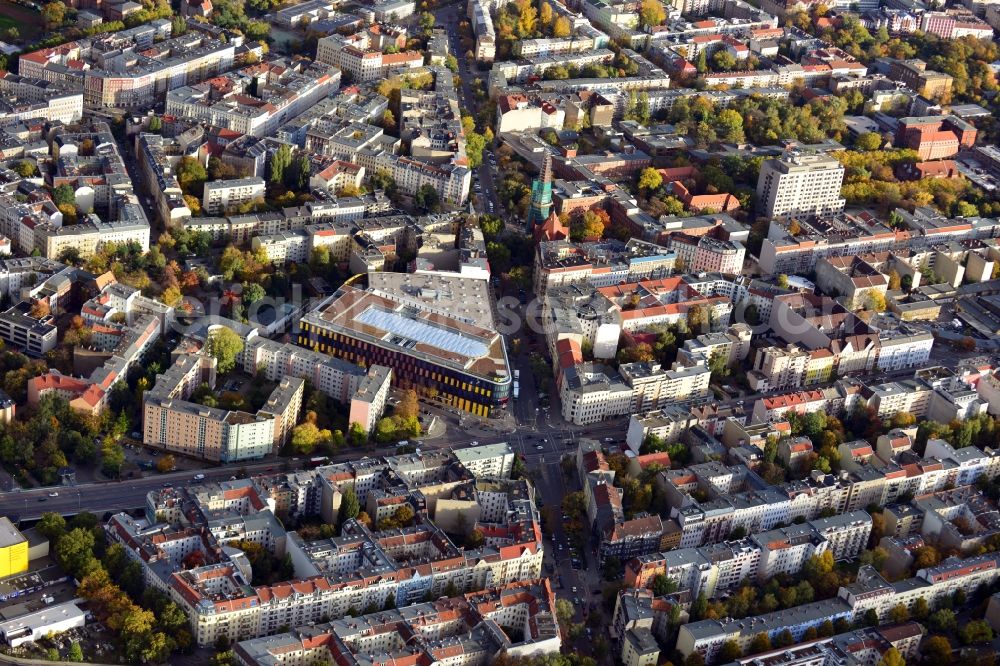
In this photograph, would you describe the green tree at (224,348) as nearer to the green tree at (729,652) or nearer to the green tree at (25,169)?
the green tree at (25,169)

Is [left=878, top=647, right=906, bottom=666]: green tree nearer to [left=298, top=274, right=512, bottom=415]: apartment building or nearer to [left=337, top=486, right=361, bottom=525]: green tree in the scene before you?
[left=337, top=486, right=361, bottom=525]: green tree

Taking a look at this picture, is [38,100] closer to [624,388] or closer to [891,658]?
[624,388]

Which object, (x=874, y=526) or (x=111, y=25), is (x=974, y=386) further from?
(x=111, y=25)

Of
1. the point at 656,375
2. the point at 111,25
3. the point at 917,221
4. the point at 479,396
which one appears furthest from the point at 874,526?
the point at 111,25

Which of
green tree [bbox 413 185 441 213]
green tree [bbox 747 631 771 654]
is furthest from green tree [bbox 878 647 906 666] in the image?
green tree [bbox 413 185 441 213]

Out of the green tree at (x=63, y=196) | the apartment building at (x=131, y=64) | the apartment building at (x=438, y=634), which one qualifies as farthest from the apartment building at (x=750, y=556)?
the apartment building at (x=131, y=64)

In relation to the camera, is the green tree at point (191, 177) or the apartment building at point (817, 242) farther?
the green tree at point (191, 177)

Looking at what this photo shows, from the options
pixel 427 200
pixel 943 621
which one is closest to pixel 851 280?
pixel 427 200
